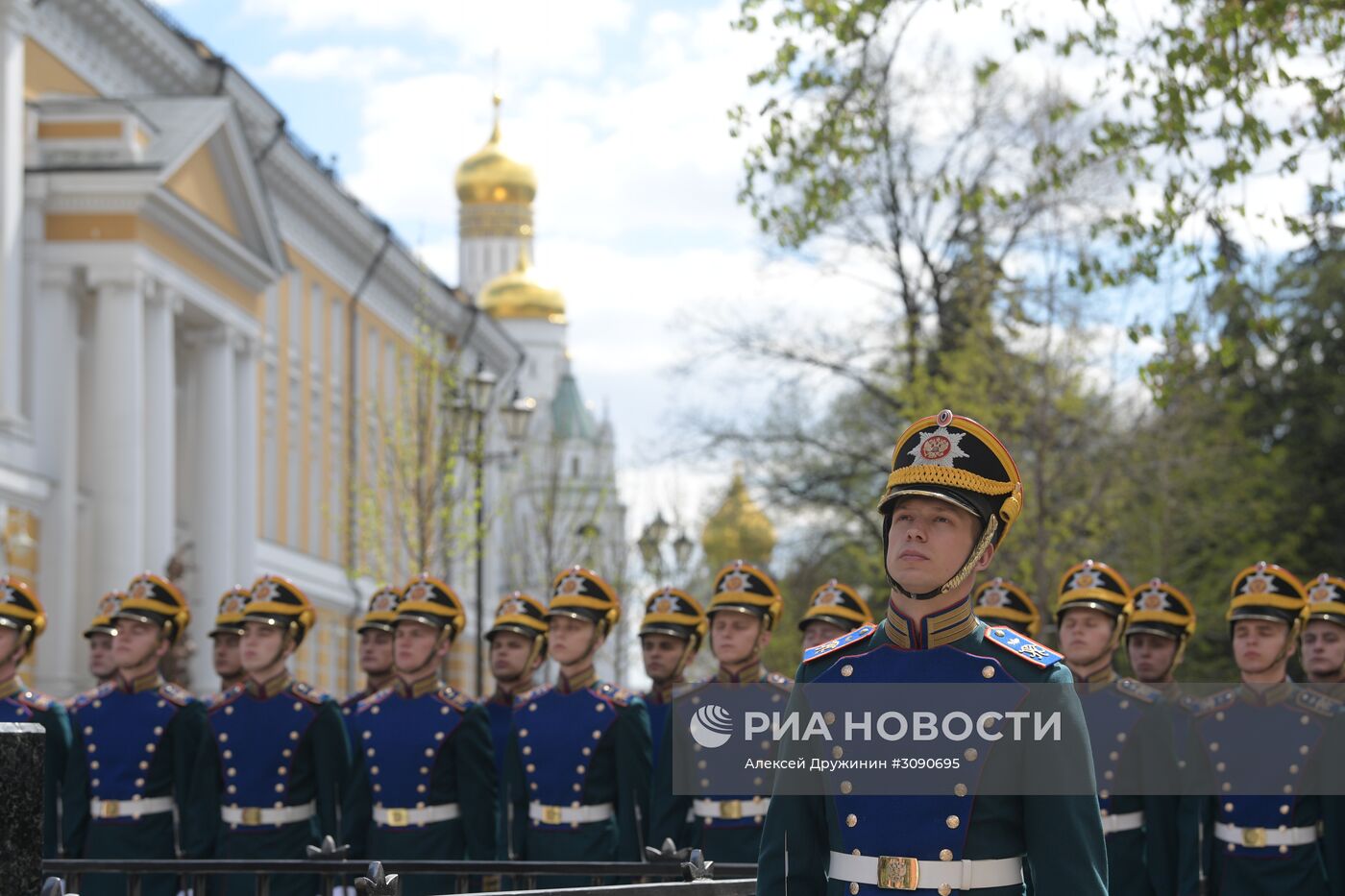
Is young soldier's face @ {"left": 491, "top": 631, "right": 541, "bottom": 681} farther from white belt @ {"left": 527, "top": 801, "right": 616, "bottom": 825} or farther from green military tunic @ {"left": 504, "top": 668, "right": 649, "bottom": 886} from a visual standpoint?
white belt @ {"left": 527, "top": 801, "right": 616, "bottom": 825}

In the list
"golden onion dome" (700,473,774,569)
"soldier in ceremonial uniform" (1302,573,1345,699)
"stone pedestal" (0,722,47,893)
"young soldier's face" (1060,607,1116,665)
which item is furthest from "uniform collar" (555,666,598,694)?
"golden onion dome" (700,473,774,569)


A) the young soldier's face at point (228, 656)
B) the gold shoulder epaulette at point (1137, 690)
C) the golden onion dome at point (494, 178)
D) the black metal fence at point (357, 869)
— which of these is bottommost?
the black metal fence at point (357, 869)

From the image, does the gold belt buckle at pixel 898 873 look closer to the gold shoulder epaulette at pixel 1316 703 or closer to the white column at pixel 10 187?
the gold shoulder epaulette at pixel 1316 703

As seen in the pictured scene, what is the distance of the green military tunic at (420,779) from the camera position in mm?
10641

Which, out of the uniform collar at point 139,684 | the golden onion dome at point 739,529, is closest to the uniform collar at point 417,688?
the uniform collar at point 139,684

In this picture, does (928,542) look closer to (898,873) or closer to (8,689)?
(898,873)

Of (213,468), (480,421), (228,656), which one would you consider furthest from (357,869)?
(213,468)

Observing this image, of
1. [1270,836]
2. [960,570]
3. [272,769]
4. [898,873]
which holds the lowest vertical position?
[1270,836]

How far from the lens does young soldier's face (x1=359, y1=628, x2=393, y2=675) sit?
12.4 metres

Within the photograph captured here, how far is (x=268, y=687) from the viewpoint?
427 inches

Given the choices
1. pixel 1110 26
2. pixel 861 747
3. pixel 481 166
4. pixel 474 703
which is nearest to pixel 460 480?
pixel 1110 26

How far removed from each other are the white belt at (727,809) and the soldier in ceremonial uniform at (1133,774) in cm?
162

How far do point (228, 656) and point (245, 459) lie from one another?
3354cm

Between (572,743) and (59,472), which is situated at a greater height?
(59,472)
